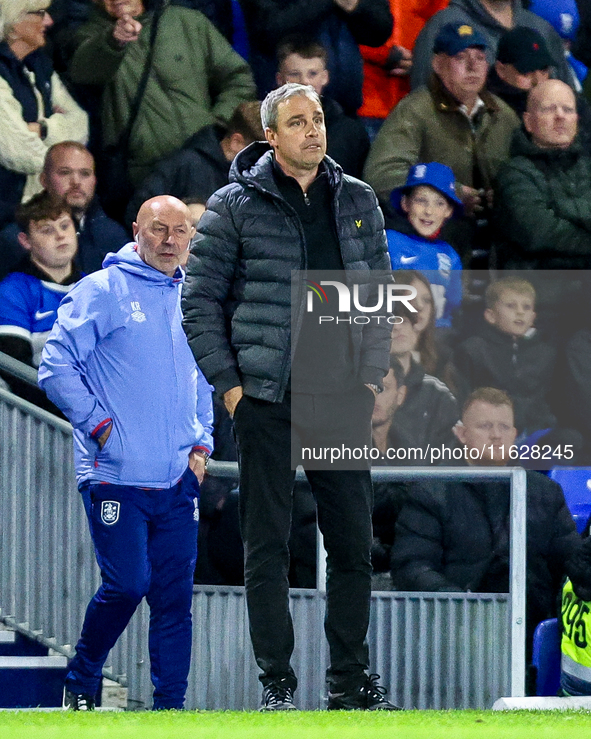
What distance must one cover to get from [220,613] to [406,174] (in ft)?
7.02

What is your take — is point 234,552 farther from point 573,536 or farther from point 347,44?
point 347,44

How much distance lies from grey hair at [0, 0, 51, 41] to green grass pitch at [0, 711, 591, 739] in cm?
316

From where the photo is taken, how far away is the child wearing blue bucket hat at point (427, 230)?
5.90 m

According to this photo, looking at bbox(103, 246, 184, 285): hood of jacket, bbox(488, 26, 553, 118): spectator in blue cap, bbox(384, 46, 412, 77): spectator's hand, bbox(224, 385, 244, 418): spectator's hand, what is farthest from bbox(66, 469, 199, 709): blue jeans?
bbox(488, 26, 553, 118): spectator in blue cap

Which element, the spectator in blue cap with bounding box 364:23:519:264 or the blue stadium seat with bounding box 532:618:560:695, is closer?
the blue stadium seat with bounding box 532:618:560:695

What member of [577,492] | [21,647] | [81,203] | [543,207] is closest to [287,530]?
[21,647]

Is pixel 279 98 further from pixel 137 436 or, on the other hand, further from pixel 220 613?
pixel 220 613

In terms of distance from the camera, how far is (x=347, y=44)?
605cm

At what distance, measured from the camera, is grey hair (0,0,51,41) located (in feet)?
18.6

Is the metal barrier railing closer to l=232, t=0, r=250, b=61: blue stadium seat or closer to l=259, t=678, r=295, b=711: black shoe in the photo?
l=259, t=678, r=295, b=711: black shoe

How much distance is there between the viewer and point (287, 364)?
139 inches

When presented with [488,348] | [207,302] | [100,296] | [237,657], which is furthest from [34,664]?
[488,348]

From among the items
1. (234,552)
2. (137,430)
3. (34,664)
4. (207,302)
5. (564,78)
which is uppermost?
(564,78)

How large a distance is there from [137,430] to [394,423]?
1.60 metres
